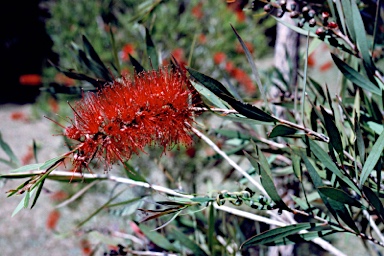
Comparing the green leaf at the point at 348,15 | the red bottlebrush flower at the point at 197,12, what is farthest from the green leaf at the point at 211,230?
the red bottlebrush flower at the point at 197,12

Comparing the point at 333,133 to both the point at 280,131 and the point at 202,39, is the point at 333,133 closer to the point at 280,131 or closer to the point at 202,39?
the point at 280,131

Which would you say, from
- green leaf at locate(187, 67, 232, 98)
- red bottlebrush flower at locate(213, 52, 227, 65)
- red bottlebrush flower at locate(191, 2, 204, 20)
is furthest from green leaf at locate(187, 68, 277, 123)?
red bottlebrush flower at locate(191, 2, 204, 20)

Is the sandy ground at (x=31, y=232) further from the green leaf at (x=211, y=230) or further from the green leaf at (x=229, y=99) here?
the green leaf at (x=229, y=99)

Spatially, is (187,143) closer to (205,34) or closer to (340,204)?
(340,204)

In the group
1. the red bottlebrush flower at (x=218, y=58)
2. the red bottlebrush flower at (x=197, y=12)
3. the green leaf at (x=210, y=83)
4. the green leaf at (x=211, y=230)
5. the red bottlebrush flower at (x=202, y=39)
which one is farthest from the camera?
the red bottlebrush flower at (x=197, y=12)

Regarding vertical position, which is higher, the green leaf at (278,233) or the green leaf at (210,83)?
the green leaf at (210,83)

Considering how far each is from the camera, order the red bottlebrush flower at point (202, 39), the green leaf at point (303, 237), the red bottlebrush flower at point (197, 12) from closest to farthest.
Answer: the green leaf at point (303, 237) → the red bottlebrush flower at point (202, 39) → the red bottlebrush flower at point (197, 12)

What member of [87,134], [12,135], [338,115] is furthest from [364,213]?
[12,135]

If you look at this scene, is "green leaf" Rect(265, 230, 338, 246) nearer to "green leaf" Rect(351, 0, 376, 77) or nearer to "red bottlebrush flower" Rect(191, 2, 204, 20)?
"green leaf" Rect(351, 0, 376, 77)
